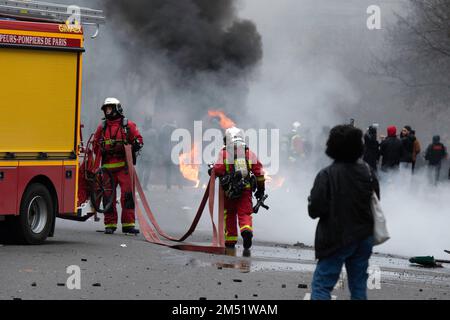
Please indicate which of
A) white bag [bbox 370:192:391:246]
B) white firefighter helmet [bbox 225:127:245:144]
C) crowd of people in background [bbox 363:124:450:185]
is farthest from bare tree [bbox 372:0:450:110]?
white bag [bbox 370:192:391:246]

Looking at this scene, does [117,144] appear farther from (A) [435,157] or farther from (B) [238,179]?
(A) [435,157]

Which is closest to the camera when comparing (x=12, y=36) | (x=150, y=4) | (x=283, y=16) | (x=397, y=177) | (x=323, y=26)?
(x=12, y=36)

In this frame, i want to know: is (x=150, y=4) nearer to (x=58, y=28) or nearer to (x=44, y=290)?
(x=58, y=28)

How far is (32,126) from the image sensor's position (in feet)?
41.8

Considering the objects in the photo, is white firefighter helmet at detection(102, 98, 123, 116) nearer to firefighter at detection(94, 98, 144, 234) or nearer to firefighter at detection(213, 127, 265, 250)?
firefighter at detection(94, 98, 144, 234)

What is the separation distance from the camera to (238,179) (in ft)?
43.1

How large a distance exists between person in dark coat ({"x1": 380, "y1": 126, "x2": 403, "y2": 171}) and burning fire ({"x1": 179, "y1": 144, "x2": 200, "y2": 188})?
157 inches

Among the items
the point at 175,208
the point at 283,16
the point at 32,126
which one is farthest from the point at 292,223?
the point at 283,16

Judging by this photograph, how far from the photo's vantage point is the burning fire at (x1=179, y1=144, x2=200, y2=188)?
23.9 meters

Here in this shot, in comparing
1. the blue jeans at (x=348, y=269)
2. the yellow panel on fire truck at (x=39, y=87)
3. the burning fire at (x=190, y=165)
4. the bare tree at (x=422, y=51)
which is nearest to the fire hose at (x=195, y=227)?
the yellow panel on fire truck at (x=39, y=87)

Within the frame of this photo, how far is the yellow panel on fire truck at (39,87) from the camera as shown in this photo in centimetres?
1239

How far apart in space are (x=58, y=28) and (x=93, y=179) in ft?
7.05

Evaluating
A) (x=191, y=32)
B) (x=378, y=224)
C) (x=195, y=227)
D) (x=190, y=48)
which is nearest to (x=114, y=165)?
(x=195, y=227)

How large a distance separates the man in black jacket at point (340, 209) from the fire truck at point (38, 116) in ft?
18.1
